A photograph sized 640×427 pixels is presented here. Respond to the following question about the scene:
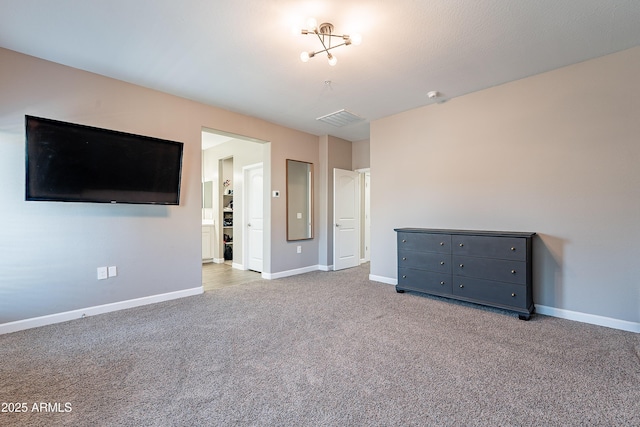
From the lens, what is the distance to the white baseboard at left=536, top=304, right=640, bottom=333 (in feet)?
9.02

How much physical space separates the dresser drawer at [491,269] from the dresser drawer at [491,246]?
0.20ft

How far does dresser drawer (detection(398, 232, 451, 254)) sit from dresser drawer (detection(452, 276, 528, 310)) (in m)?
0.42

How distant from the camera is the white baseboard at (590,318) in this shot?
9.02 ft

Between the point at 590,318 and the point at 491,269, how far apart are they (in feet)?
3.26

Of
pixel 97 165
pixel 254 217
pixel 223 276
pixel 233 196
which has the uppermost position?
pixel 97 165

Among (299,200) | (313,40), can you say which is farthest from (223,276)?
(313,40)

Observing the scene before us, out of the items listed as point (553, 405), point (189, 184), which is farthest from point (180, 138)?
point (553, 405)

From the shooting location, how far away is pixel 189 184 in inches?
154

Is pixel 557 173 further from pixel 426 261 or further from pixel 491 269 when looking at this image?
pixel 426 261

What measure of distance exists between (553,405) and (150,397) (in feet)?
7.95

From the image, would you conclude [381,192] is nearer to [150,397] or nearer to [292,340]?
[292,340]

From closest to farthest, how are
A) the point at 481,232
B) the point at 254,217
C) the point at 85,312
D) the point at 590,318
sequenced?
1. the point at 590,318
2. the point at 85,312
3. the point at 481,232
4. the point at 254,217

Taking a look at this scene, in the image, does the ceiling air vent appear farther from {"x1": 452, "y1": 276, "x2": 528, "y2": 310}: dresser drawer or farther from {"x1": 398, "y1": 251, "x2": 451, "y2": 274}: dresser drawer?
{"x1": 452, "y1": 276, "x2": 528, "y2": 310}: dresser drawer

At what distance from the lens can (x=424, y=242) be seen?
380 centimetres
